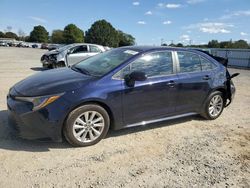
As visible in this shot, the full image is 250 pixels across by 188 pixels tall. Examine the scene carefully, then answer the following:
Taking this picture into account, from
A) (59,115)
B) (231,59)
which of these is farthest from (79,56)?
(231,59)

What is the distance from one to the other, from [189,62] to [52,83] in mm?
2685

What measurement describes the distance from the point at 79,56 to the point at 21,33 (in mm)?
114748

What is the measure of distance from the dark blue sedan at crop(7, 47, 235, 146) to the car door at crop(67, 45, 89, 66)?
795 cm

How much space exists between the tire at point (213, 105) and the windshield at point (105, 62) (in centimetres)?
197

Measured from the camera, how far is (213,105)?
5320mm

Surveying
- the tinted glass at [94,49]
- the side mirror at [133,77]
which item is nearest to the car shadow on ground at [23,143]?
the side mirror at [133,77]

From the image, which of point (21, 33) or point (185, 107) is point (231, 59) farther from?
point (21, 33)

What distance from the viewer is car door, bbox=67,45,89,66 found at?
12.7 metres

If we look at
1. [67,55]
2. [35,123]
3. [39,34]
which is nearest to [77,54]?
[67,55]

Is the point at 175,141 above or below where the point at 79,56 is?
below

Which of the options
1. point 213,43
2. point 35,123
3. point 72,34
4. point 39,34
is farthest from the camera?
point 39,34

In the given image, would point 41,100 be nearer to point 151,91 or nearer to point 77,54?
point 151,91

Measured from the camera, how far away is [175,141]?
424 cm

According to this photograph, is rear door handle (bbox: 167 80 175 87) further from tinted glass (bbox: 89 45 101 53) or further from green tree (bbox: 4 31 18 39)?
→ green tree (bbox: 4 31 18 39)
